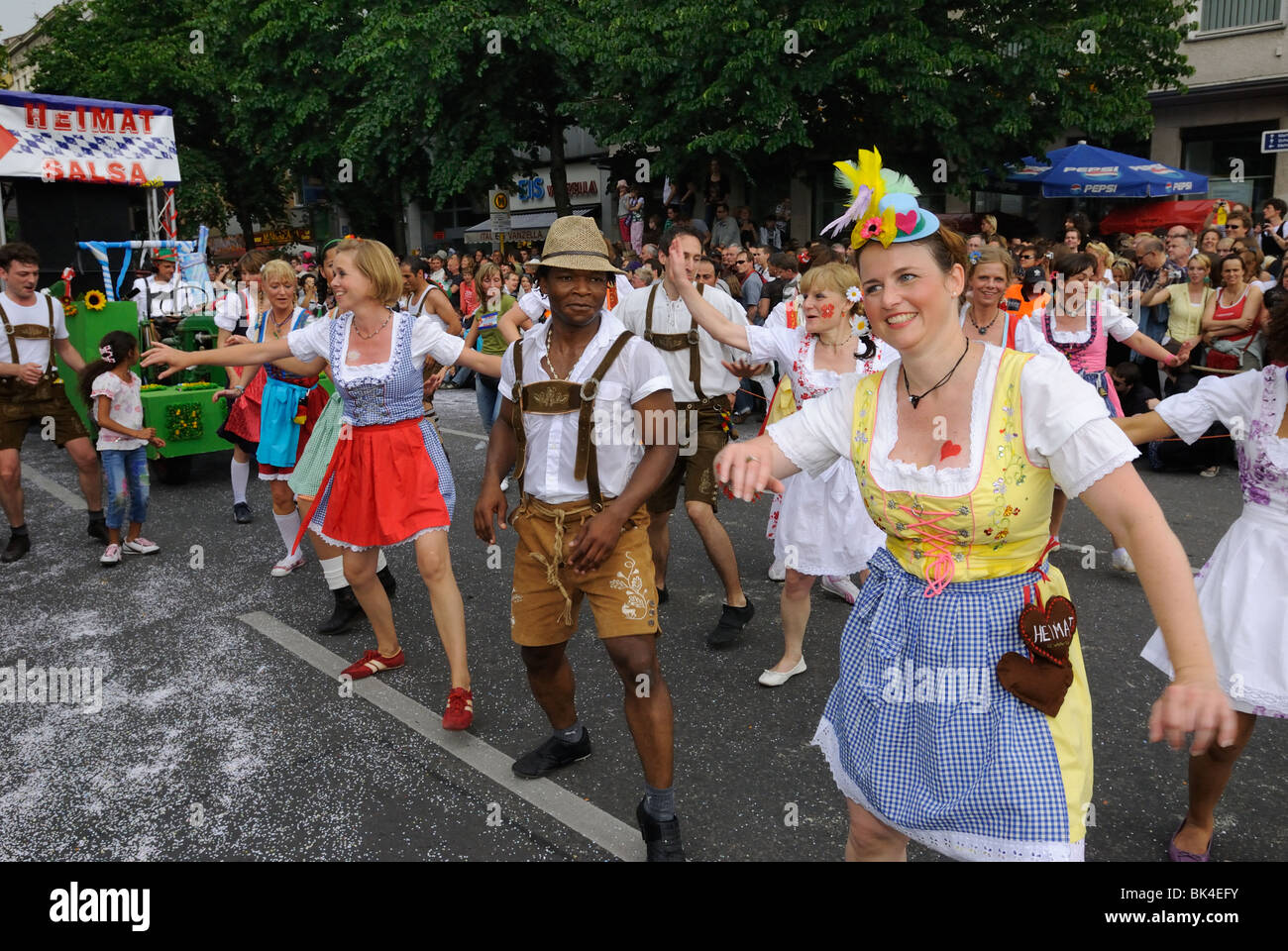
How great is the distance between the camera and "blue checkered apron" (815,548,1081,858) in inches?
81.4

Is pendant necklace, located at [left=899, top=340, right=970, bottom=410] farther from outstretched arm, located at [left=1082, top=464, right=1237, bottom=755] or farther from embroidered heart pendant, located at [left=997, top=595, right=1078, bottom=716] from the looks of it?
embroidered heart pendant, located at [left=997, top=595, right=1078, bottom=716]

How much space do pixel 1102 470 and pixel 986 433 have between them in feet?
0.82

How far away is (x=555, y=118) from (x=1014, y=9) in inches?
413

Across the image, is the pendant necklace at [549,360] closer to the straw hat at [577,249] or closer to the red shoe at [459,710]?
the straw hat at [577,249]

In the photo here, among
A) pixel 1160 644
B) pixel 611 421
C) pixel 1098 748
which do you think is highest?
pixel 611 421

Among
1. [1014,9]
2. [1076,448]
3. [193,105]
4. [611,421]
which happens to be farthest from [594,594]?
[193,105]

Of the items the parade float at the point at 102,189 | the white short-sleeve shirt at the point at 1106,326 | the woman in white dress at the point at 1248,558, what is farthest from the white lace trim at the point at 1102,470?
the parade float at the point at 102,189

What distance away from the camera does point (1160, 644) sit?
2986mm

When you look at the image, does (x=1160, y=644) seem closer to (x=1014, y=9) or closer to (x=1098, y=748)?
(x=1098, y=748)

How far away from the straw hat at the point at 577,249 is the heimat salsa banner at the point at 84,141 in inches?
418

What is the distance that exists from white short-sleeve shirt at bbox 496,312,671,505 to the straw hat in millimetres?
242

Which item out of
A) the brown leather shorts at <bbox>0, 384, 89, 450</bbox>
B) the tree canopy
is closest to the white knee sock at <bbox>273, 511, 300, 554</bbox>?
the brown leather shorts at <bbox>0, 384, 89, 450</bbox>

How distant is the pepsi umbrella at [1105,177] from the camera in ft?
55.7

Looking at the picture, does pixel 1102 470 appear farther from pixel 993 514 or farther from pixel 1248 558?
pixel 1248 558
